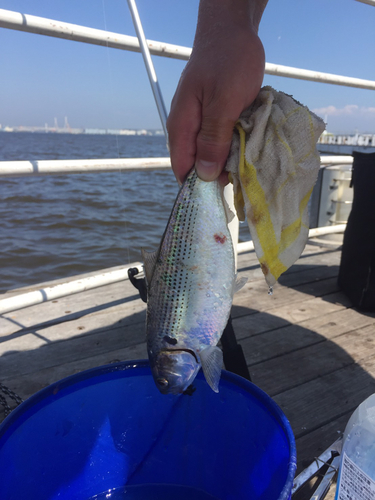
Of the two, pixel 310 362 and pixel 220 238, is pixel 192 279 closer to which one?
pixel 220 238

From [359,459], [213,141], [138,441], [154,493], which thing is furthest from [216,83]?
[154,493]

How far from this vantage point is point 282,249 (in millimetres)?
1124

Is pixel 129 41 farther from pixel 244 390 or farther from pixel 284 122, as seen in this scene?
pixel 244 390

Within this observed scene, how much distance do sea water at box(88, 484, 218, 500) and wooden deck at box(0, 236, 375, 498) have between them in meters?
0.45

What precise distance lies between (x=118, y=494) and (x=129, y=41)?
7.68 feet

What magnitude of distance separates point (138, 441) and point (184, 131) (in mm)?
1238

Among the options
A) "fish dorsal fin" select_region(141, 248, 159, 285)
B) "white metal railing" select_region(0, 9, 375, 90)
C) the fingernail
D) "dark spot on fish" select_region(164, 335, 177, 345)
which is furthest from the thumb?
"white metal railing" select_region(0, 9, 375, 90)

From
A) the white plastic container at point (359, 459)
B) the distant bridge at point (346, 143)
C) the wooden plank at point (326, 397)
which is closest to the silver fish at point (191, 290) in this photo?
the white plastic container at point (359, 459)

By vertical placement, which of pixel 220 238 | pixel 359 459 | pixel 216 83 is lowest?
pixel 359 459

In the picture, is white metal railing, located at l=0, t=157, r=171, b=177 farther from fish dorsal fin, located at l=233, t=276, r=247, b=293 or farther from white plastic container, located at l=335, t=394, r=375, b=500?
white plastic container, located at l=335, t=394, r=375, b=500

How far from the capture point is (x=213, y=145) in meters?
1.01

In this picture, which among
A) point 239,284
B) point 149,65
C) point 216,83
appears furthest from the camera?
point 149,65

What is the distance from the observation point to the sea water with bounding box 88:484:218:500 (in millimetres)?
1449

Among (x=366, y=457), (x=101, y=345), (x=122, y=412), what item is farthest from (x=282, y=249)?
(x=101, y=345)
